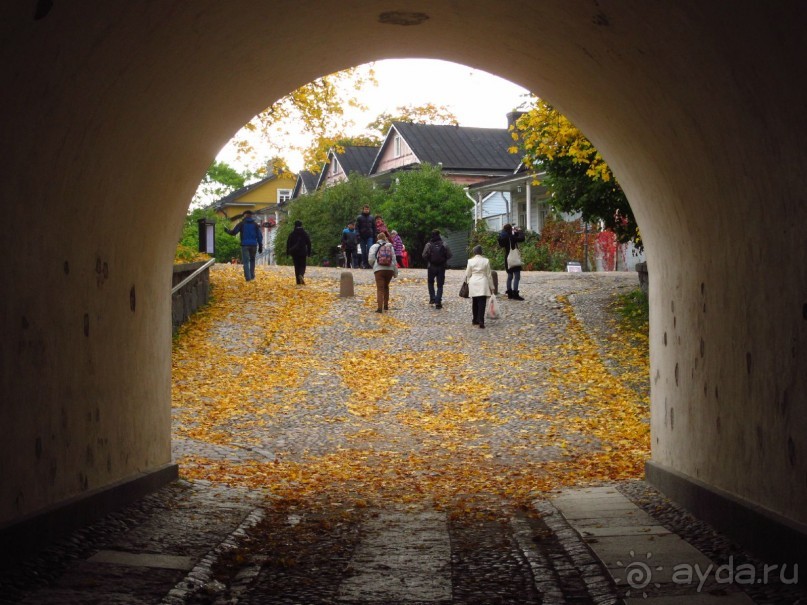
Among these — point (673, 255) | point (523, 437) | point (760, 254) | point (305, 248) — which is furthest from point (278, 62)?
point (305, 248)

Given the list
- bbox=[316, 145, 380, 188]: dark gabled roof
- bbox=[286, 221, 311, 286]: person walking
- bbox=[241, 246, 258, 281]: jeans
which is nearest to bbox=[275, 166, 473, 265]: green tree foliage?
bbox=[316, 145, 380, 188]: dark gabled roof

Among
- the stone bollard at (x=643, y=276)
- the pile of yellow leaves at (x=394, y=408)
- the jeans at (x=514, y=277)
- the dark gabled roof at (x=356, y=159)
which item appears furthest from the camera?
the dark gabled roof at (x=356, y=159)

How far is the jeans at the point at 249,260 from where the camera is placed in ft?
85.9

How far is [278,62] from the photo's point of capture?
8719 mm

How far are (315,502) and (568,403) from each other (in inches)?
259

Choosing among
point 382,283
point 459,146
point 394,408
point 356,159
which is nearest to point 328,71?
point 394,408

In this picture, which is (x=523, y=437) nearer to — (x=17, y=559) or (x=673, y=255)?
(x=673, y=255)

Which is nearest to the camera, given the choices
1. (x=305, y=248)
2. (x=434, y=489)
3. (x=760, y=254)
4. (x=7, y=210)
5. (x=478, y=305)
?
(x=7, y=210)

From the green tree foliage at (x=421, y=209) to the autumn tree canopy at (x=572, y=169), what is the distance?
21.0m

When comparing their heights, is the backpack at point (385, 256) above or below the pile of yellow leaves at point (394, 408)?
above

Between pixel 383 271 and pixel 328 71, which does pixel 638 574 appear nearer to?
pixel 328 71

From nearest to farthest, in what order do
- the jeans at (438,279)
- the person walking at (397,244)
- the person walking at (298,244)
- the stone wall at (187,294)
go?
the stone wall at (187,294), the jeans at (438,279), the person walking at (298,244), the person walking at (397,244)

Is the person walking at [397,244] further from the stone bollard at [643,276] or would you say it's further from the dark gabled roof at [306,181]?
the dark gabled roof at [306,181]

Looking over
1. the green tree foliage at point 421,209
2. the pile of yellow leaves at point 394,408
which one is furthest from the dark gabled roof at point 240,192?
the pile of yellow leaves at point 394,408
